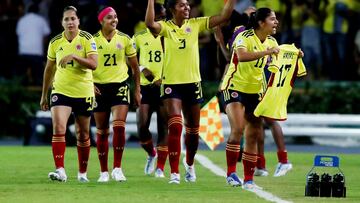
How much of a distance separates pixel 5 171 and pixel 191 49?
380 centimetres

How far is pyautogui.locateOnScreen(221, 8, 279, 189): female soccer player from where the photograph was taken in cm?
1791

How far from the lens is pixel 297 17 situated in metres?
30.8

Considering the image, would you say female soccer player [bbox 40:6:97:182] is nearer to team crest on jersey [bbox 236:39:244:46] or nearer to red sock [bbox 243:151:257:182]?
team crest on jersey [bbox 236:39:244:46]

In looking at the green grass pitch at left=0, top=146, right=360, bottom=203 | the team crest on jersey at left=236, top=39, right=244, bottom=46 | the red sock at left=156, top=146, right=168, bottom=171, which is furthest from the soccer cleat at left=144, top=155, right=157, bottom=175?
the team crest on jersey at left=236, top=39, right=244, bottom=46

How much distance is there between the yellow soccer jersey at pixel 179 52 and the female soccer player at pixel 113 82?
2.18 ft

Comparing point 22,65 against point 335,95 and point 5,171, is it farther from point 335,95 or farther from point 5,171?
point 5,171

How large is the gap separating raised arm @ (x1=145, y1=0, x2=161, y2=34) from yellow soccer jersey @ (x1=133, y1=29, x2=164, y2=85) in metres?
2.12

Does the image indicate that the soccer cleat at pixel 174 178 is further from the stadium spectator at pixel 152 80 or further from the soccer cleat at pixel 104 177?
the stadium spectator at pixel 152 80

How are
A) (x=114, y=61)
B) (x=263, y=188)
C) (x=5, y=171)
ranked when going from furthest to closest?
(x=5, y=171), (x=114, y=61), (x=263, y=188)

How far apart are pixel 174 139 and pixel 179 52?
1.14m

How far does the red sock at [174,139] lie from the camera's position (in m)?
18.9

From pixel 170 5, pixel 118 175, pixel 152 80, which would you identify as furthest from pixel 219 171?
pixel 170 5

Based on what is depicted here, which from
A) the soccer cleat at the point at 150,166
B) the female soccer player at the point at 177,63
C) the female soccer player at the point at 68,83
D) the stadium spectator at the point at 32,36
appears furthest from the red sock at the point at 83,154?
the stadium spectator at the point at 32,36

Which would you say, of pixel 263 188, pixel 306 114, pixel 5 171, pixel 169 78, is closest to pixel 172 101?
pixel 169 78
